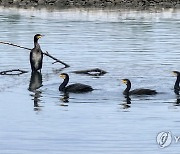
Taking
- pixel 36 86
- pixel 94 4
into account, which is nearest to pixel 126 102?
pixel 36 86

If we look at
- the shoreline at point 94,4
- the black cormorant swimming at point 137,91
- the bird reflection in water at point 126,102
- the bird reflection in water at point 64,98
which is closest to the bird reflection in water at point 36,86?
the bird reflection in water at point 64,98

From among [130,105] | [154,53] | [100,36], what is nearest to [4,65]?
[154,53]

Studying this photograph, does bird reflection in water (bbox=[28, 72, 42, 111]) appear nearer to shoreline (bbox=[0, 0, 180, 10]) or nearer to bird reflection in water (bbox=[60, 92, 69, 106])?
bird reflection in water (bbox=[60, 92, 69, 106])

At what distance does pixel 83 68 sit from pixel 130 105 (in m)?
8.75

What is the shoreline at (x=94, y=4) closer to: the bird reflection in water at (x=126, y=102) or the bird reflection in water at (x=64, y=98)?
the bird reflection in water at (x=64, y=98)

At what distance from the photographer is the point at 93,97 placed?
26.2m

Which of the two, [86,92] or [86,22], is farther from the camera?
[86,22]

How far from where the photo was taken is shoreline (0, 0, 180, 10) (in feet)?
267

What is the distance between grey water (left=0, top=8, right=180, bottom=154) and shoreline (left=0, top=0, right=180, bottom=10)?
2802cm

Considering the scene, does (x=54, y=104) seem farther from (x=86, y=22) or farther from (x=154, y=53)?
(x=86, y=22)

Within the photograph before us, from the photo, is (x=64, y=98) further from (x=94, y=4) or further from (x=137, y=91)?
(x=94, y=4)

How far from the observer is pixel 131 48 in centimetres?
4119

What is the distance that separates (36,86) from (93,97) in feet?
11.9

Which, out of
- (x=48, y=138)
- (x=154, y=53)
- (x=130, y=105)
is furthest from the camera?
(x=154, y=53)
